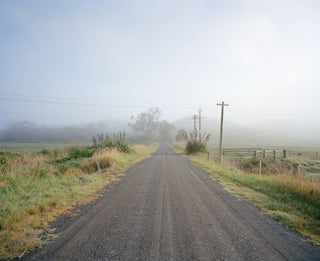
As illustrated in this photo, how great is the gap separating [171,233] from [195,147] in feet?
74.5

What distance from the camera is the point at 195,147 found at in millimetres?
25375

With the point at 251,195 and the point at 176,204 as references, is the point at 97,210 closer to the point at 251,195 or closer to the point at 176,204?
the point at 176,204

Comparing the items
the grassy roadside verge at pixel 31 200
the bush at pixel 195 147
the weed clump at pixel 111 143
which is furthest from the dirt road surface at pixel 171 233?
the bush at pixel 195 147

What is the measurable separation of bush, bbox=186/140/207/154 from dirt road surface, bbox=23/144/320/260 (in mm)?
20164

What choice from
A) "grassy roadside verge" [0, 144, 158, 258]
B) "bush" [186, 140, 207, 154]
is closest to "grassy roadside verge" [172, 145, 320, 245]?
"grassy roadside verge" [0, 144, 158, 258]

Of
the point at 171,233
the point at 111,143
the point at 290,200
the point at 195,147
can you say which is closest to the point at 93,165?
the point at 111,143

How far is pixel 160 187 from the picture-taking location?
265 inches

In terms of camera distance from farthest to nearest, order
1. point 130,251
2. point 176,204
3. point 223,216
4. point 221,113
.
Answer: point 221,113 < point 176,204 < point 223,216 < point 130,251

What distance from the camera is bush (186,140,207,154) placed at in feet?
83.0

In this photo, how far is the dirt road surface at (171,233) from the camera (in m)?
2.66

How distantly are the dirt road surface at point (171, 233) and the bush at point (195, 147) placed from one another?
20164 mm

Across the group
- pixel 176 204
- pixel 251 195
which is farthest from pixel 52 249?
pixel 251 195

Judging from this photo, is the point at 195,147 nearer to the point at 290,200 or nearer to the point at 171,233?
the point at 290,200

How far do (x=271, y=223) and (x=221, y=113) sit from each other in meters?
19.0
